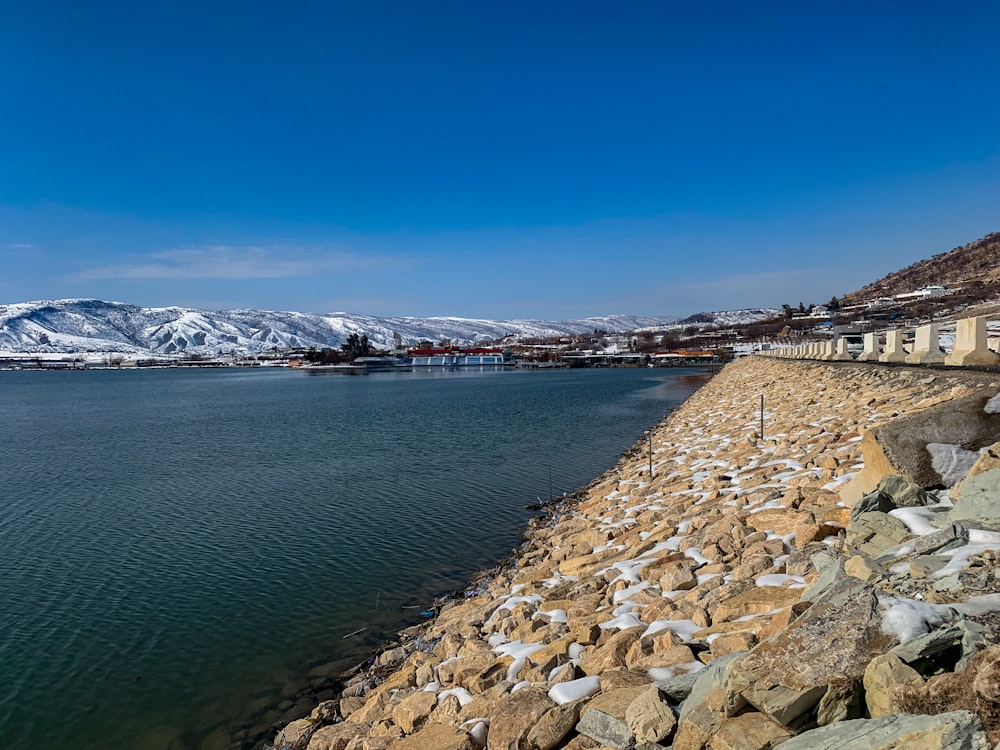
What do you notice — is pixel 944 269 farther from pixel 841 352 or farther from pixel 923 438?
pixel 923 438

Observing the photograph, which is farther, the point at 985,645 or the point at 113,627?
the point at 113,627

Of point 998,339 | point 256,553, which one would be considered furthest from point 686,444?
point 256,553

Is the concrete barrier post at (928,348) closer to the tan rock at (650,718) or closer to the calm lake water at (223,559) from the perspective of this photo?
the calm lake water at (223,559)

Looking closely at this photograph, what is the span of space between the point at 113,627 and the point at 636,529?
8.68 m

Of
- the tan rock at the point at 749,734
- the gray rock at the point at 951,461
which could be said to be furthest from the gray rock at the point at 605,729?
the gray rock at the point at 951,461

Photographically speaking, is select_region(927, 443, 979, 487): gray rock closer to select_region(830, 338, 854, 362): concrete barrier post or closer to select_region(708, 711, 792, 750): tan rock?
select_region(708, 711, 792, 750): tan rock

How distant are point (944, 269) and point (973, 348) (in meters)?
156

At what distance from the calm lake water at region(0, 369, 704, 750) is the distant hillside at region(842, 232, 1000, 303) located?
126m

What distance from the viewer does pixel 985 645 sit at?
107 inches

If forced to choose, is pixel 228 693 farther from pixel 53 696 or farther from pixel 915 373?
pixel 915 373

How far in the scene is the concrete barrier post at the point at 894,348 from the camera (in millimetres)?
19875

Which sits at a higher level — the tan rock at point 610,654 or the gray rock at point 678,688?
the gray rock at point 678,688

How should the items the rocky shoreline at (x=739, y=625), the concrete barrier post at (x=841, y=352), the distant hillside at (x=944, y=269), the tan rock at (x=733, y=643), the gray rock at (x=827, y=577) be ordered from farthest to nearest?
the distant hillside at (x=944, y=269)
the concrete barrier post at (x=841, y=352)
the tan rock at (x=733, y=643)
the gray rock at (x=827, y=577)
the rocky shoreline at (x=739, y=625)

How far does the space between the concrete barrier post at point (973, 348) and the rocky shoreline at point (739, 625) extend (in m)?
2.61
